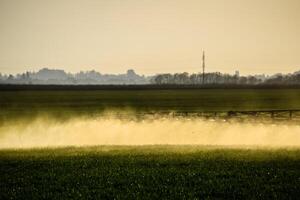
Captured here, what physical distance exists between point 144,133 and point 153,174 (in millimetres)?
22573

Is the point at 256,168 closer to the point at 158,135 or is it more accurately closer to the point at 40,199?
the point at 40,199

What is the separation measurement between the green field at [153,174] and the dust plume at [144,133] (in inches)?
385

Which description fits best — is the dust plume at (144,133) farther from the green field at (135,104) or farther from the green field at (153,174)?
the green field at (135,104)

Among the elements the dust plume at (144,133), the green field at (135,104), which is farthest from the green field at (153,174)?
the green field at (135,104)

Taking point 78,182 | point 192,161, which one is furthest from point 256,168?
point 78,182

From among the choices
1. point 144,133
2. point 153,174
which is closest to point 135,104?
point 144,133

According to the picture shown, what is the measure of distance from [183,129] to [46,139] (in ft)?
45.9

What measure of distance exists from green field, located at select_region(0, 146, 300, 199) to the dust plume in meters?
9.78

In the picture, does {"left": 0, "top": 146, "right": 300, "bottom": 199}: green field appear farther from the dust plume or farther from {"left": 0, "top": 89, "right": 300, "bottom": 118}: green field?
{"left": 0, "top": 89, "right": 300, "bottom": 118}: green field

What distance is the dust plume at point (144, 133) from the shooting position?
3603 centimetres

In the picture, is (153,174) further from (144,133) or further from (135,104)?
(135,104)

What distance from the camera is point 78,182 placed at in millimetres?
17938

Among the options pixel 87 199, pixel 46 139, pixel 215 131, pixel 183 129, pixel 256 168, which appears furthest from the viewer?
pixel 183 129

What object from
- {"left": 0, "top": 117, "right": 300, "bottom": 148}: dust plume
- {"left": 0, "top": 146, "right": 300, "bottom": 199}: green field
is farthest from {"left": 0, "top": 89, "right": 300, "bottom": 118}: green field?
{"left": 0, "top": 146, "right": 300, "bottom": 199}: green field
